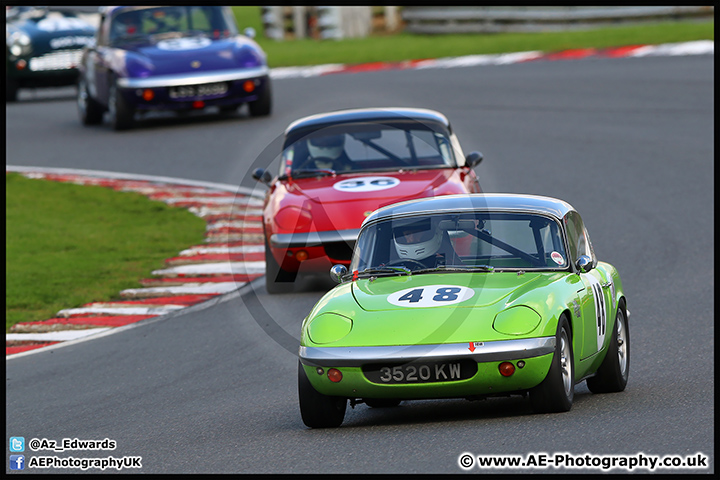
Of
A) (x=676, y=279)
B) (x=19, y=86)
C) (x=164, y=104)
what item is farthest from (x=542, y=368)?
(x=19, y=86)

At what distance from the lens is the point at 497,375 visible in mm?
6117

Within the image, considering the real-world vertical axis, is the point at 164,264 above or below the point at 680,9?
below

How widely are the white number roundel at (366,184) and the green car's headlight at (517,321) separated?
177 inches

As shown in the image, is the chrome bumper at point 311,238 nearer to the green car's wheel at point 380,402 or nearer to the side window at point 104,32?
the green car's wheel at point 380,402

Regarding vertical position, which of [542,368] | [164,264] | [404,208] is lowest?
[164,264]

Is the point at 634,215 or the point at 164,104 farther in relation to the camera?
the point at 164,104

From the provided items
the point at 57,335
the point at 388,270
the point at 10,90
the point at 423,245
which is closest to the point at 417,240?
the point at 423,245

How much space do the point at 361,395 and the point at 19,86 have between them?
19.0 metres

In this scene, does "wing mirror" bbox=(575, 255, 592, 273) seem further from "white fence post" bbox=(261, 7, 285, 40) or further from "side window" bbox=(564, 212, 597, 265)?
"white fence post" bbox=(261, 7, 285, 40)

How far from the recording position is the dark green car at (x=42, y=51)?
23094mm

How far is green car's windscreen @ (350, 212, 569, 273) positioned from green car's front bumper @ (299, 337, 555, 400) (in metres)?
0.88

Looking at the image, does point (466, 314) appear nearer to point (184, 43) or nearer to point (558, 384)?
point (558, 384)

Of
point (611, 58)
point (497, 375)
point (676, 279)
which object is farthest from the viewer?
point (611, 58)

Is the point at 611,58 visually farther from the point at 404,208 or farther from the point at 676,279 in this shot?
the point at 404,208
